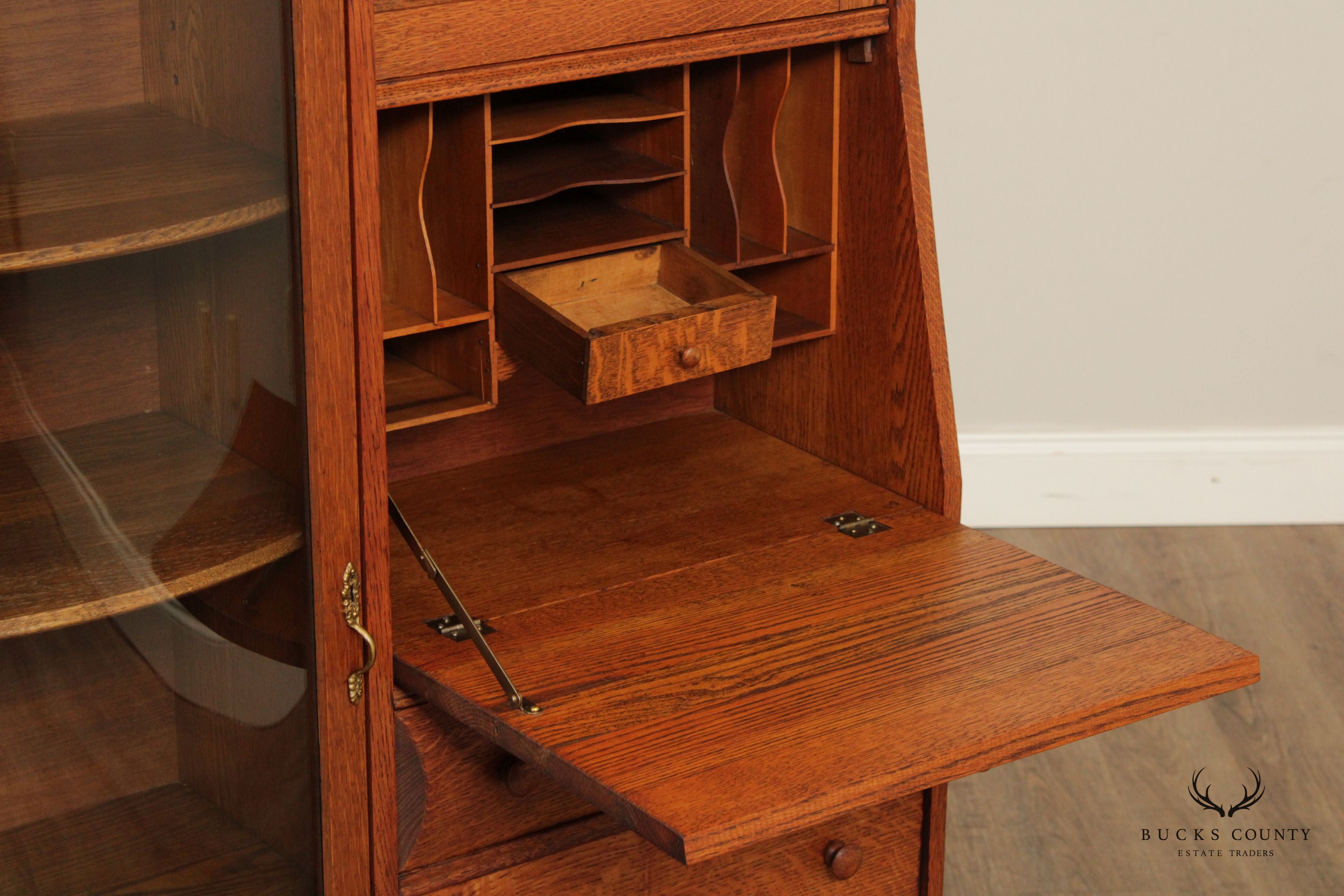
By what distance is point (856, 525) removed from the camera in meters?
1.70

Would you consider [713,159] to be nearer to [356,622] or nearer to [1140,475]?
[356,622]

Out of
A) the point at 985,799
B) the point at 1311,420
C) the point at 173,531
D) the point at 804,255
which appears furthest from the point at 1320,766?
the point at 173,531

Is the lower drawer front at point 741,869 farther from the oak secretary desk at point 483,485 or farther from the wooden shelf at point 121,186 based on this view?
the wooden shelf at point 121,186

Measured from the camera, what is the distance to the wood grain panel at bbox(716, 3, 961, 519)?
1.68 meters

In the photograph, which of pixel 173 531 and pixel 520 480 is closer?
pixel 173 531

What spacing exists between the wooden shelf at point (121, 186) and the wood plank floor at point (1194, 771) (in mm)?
1605

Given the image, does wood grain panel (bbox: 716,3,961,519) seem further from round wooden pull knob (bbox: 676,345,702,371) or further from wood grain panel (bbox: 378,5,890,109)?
round wooden pull knob (bbox: 676,345,702,371)

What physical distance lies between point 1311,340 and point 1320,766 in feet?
3.50

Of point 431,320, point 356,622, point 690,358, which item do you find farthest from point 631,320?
point 356,622

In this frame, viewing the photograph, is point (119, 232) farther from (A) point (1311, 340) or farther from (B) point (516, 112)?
(A) point (1311, 340)

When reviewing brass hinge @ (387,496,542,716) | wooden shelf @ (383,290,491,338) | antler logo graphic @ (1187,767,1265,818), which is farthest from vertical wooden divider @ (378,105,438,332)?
antler logo graphic @ (1187,767,1265,818)

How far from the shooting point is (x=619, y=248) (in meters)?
1.67

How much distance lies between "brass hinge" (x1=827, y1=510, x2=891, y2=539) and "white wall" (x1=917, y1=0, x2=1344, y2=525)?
1.58 meters

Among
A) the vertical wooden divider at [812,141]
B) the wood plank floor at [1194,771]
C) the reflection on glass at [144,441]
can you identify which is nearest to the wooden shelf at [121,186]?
the reflection on glass at [144,441]
